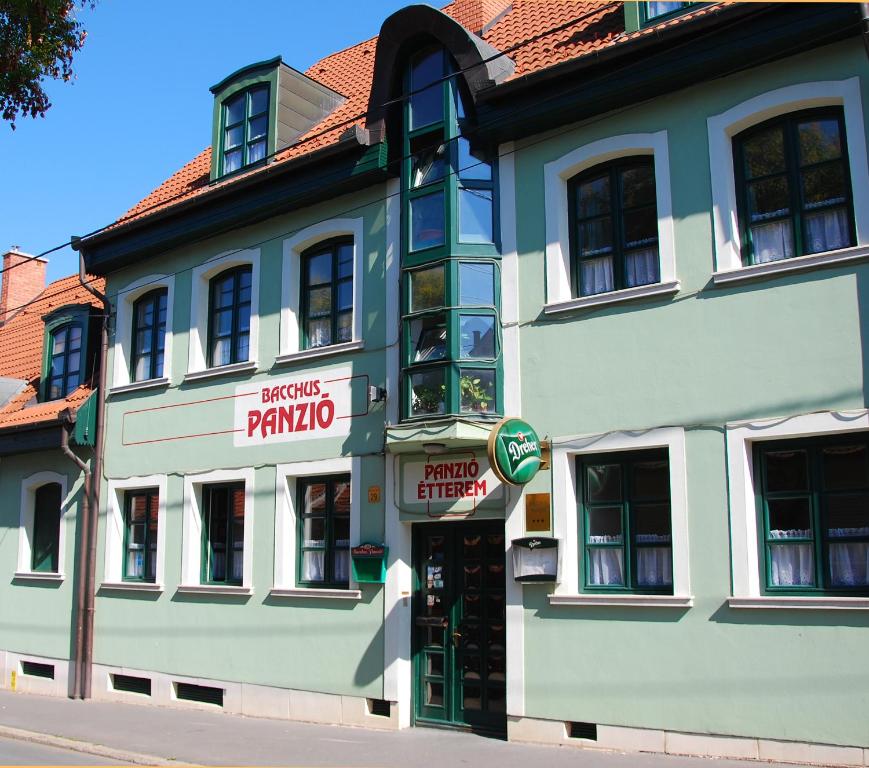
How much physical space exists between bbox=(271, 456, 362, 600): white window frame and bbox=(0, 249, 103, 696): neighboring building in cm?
476

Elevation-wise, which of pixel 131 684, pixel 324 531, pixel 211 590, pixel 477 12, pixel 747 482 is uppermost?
pixel 477 12

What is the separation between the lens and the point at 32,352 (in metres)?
20.3

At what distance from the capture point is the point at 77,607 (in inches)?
646

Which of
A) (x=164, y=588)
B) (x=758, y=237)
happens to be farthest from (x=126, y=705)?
(x=758, y=237)

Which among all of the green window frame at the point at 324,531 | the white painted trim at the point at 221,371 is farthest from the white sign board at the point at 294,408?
the green window frame at the point at 324,531

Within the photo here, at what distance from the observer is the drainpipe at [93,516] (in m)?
16.0

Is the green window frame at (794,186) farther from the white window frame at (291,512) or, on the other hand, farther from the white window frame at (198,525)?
the white window frame at (198,525)

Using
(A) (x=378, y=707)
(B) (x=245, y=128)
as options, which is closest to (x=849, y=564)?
(A) (x=378, y=707)

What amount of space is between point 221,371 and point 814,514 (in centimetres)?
887

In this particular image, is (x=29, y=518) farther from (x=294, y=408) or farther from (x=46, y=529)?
(x=294, y=408)

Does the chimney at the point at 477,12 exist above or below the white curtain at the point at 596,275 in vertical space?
above

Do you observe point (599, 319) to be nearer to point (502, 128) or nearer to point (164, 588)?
point (502, 128)

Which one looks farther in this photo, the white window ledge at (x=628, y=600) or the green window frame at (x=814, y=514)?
the white window ledge at (x=628, y=600)

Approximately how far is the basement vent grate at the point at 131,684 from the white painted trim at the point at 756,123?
1084 centimetres
